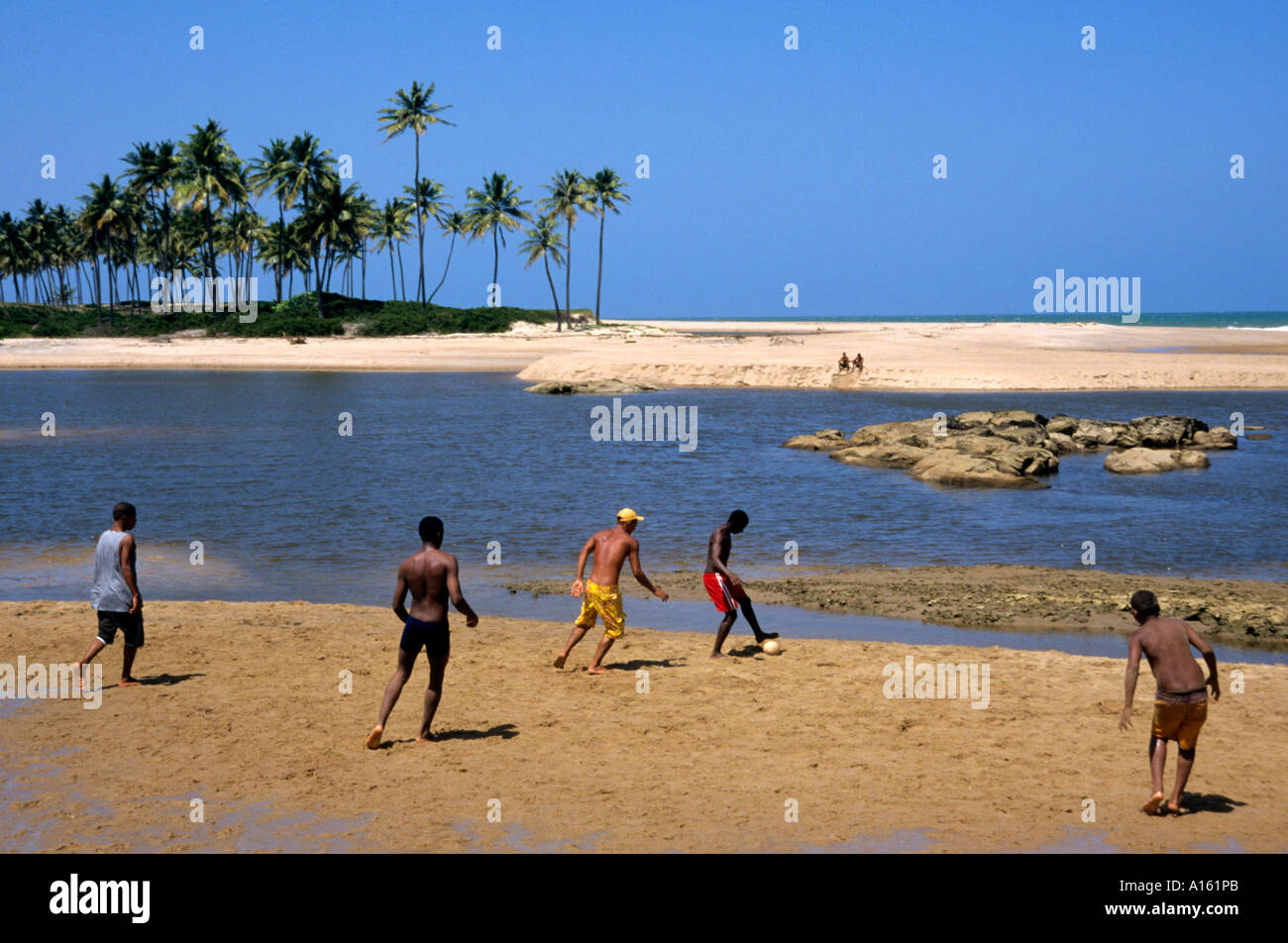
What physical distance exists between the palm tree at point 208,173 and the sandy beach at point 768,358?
12001 mm

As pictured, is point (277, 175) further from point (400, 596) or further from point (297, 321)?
point (400, 596)

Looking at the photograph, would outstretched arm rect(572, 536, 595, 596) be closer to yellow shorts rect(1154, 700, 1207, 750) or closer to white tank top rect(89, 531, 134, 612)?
white tank top rect(89, 531, 134, 612)

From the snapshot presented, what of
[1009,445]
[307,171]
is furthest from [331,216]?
[1009,445]

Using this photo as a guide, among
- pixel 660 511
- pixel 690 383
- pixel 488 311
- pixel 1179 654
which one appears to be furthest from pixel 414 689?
pixel 488 311

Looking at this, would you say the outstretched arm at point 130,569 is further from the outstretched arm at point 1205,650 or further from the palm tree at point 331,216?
the palm tree at point 331,216

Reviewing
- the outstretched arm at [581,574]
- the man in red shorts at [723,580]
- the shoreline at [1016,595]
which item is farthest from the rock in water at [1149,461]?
the outstretched arm at [581,574]

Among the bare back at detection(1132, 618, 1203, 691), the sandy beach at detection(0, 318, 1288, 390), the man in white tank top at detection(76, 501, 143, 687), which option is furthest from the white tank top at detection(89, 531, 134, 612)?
the sandy beach at detection(0, 318, 1288, 390)

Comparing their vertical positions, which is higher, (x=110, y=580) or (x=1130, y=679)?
(x=110, y=580)

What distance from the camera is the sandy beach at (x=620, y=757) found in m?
7.20

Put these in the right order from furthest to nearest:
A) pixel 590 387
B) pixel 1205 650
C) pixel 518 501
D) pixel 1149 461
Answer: pixel 590 387
pixel 1149 461
pixel 518 501
pixel 1205 650

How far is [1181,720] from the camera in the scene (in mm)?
7469

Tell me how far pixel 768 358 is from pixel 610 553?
5340 centimetres
